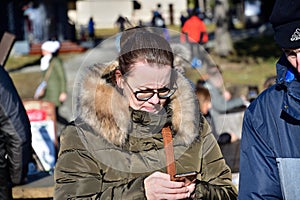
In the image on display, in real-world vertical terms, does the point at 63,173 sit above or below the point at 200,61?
below

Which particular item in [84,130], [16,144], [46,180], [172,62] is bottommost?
[46,180]

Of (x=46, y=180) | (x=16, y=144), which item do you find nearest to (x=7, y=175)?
(x=16, y=144)

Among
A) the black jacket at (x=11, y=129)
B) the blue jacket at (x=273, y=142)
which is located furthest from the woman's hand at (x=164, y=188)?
the black jacket at (x=11, y=129)

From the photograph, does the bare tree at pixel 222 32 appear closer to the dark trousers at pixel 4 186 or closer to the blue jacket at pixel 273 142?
the dark trousers at pixel 4 186

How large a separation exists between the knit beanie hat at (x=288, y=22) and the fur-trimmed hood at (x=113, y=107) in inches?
22.3

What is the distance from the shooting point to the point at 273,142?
2902 millimetres

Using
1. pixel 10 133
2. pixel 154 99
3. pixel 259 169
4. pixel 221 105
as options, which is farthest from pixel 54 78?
pixel 259 169

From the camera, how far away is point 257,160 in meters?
2.92

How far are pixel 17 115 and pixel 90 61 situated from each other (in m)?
1.43

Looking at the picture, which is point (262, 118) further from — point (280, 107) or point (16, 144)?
point (16, 144)

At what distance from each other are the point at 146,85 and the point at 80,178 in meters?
0.48

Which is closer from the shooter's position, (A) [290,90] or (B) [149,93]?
(A) [290,90]

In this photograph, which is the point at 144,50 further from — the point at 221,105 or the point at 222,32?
the point at 222,32

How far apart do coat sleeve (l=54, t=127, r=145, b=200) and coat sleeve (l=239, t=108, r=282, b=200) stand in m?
0.46
